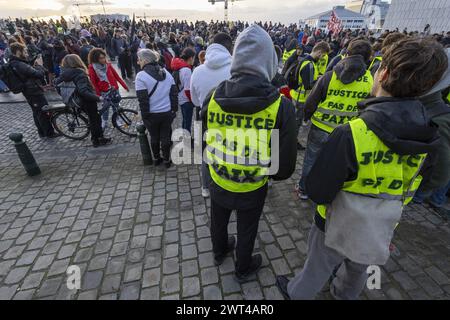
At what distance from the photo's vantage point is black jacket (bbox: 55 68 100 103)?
16.0ft

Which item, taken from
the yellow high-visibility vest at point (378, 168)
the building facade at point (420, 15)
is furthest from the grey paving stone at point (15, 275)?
the building facade at point (420, 15)

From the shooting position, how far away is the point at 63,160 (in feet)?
17.3

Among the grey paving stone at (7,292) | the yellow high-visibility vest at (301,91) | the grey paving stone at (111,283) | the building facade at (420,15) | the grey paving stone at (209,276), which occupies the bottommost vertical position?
the grey paving stone at (7,292)

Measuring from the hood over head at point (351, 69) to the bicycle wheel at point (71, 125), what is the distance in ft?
18.8

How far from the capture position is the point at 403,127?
4.37 feet

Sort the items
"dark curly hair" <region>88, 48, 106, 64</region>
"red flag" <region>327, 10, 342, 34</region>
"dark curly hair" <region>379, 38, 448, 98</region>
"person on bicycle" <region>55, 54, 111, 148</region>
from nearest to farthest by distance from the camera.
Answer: "dark curly hair" <region>379, 38, 448, 98</region>, "person on bicycle" <region>55, 54, 111, 148</region>, "dark curly hair" <region>88, 48, 106, 64</region>, "red flag" <region>327, 10, 342, 34</region>

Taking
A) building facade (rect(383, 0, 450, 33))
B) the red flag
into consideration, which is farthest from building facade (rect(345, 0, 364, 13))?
the red flag

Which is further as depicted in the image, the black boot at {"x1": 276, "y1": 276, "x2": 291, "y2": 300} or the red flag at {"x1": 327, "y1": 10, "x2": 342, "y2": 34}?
the red flag at {"x1": 327, "y1": 10, "x2": 342, "y2": 34}

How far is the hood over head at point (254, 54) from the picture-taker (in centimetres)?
176

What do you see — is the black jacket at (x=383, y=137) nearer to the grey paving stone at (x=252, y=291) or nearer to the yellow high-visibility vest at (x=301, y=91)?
the grey paving stone at (x=252, y=291)

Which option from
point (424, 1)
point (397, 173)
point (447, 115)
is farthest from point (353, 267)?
point (424, 1)

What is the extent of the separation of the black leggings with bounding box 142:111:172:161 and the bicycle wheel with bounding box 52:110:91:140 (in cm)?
247

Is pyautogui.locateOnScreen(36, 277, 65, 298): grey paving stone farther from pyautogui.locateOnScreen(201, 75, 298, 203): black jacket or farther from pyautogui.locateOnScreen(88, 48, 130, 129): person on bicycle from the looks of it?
pyautogui.locateOnScreen(88, 48, 130, 129): person on bicycle
